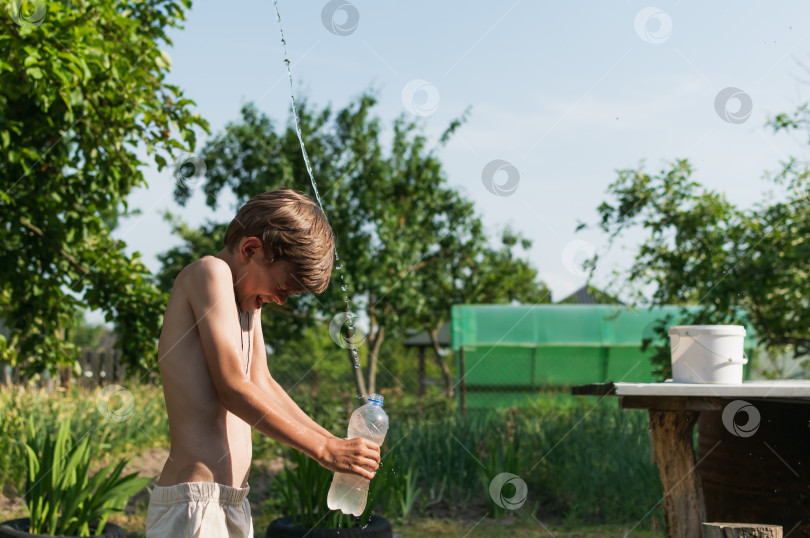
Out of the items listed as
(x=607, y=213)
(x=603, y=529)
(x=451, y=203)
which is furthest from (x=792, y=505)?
(x=451, y=203)

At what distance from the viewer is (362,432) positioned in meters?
2.13

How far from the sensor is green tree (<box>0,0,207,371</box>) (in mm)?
4133

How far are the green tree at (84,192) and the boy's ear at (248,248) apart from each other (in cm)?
254

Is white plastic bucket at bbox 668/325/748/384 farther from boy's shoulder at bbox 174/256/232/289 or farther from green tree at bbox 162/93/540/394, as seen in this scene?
green tree at bbox 162/93/540/394

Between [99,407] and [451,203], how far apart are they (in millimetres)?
7089

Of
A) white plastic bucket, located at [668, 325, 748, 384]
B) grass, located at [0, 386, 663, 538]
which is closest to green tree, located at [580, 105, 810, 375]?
grass, located at [0, 386, 663, 538]

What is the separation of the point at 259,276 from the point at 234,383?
279 millimetres

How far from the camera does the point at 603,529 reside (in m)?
5.13

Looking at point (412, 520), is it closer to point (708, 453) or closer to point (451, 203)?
point (708, 453)

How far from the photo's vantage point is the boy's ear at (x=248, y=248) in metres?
1.82

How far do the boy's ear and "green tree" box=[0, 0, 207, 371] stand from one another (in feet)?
8.35

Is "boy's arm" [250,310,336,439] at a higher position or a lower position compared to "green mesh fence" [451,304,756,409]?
lower

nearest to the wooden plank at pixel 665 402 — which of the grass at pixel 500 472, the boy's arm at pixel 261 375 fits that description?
Result: the boy's arm at pixel 261 375

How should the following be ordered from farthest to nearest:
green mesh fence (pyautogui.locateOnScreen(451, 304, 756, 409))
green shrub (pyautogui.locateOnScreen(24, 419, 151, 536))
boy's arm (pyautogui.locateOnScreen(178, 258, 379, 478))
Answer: green mesh fence (pyautogui.locateOnScreen(451, 304, 756, 409)) < green shrub (pyautogui.locateOnScreen(24, 419, 151, 536)) < boy's arm (pyautogui.locateOnScreen(178, 258, 379, 478))
